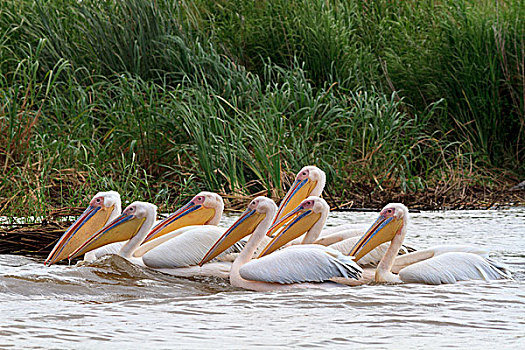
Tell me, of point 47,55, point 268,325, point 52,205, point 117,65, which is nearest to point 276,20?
point 117,65

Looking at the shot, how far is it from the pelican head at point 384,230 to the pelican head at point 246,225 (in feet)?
1.44

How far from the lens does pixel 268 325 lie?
8.72ft

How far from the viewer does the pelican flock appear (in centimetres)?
345

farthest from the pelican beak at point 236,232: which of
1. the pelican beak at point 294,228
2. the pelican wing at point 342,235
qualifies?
the pelican wing at point 342,235

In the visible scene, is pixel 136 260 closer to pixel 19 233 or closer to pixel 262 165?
pixel 19 233

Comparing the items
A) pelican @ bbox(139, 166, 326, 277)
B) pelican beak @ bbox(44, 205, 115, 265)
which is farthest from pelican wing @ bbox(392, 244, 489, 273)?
pelican beak @ bbox(44, 205, 115, 265)

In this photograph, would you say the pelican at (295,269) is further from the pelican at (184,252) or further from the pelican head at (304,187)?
the pelican head at (304,187)

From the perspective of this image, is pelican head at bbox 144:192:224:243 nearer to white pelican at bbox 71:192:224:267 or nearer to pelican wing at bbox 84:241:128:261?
white pelican at bbox 71:192:224:267

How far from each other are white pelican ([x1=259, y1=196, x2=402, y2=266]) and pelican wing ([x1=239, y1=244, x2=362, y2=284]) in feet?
A: 1.54

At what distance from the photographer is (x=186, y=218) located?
435cm

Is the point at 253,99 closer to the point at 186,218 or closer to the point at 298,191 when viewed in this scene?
the point at 298,191

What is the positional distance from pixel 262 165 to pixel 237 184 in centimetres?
30

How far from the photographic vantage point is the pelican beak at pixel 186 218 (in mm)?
4328

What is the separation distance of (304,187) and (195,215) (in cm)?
71
